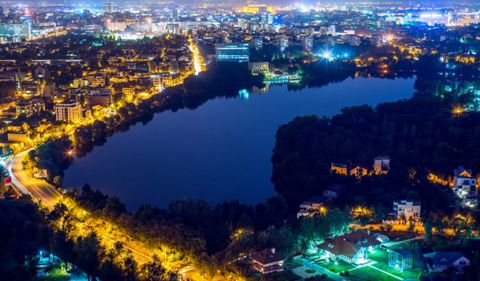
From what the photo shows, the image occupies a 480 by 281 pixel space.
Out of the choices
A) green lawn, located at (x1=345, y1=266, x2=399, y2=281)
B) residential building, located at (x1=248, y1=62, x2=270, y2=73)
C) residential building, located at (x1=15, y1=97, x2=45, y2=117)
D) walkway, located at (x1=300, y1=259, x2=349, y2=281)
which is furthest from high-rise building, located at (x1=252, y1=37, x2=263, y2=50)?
green lawn, located at (x1=345, y1=266, x2=399, y2=281)

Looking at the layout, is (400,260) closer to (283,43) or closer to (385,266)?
(385,266)

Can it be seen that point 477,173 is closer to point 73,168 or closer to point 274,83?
point 73,168

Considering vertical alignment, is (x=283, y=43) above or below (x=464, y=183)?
below

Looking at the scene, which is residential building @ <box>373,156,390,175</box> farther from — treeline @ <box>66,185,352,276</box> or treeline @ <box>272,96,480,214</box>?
treeline @ <box>66,185,352,276</box>

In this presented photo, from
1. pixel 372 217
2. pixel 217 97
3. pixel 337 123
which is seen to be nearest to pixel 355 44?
pixel 217 97

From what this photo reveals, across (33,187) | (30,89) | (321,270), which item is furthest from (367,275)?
(30,89)

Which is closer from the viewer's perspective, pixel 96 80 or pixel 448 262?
pixel 448 262

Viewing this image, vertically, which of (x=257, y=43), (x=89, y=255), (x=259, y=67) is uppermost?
(x=89, y=255)
